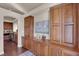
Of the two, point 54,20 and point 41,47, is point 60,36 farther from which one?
point 41,47

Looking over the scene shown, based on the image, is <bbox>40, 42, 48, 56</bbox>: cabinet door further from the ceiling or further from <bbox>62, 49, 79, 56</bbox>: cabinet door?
the ceiling

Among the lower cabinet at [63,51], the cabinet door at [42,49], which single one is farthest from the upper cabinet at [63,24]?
the cabinet door at [42,49]

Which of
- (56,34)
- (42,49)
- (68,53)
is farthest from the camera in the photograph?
(42,49)

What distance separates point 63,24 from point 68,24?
128 mm

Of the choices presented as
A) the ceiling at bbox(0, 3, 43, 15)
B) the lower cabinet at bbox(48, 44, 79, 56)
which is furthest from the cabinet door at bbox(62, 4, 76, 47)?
the ceiling at bbox(0, 3, 43, 15)

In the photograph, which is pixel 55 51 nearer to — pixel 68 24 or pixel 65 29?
pixel 65 29

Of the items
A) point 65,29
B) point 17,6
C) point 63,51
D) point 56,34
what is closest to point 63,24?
point 65,29

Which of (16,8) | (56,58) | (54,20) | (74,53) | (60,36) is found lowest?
(56,58)

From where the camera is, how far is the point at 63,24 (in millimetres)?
1928

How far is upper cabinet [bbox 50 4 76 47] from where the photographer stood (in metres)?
1.75

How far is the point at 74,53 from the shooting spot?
166cm

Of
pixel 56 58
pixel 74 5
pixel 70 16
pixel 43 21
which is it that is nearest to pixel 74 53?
pixel 56 58

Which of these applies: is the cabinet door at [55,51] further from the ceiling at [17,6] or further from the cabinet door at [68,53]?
the ceiling at [17,6]

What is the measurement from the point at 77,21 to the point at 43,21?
1.27m
